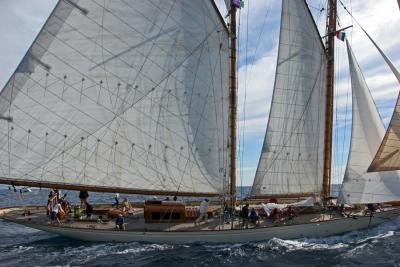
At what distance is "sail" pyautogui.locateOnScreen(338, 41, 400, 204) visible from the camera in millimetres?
25641

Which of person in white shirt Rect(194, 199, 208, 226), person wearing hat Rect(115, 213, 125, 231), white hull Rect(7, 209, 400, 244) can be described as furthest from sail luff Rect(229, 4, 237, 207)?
person wearing hat Rect(115, 213, 125, 231)

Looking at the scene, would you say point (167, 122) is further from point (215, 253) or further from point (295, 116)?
point (295, 116)

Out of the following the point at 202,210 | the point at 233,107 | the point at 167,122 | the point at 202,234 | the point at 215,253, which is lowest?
the point at 215,253

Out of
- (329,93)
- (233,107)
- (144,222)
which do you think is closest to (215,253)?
(144,222)

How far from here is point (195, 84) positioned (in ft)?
88.5

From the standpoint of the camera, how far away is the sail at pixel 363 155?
2564cm

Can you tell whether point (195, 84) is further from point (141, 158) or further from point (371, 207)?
point (371, 207)

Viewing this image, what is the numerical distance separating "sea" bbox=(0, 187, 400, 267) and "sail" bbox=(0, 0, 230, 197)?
3.85 m

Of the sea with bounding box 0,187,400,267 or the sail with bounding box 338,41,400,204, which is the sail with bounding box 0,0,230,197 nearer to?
the sea with bounding box 0,187,400,267

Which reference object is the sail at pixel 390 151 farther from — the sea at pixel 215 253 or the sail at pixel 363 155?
the sea at pixel 215 253

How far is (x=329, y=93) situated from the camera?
30.0m

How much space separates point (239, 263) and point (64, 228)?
1107 cm

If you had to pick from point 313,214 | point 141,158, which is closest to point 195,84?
point 141,158

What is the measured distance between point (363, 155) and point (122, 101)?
53.5 ft
